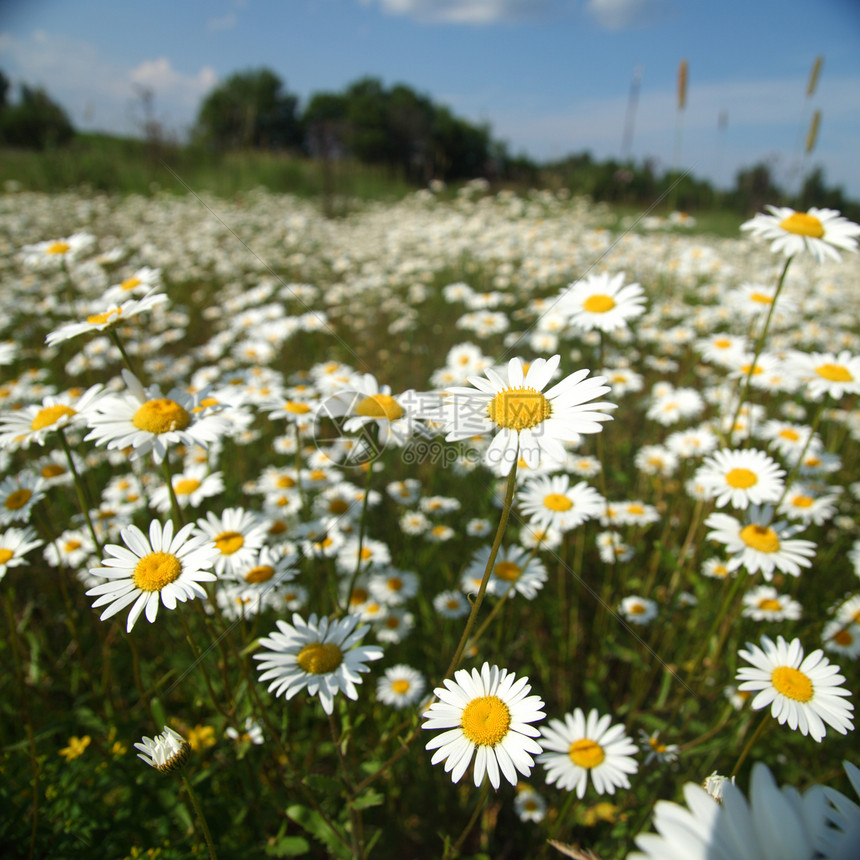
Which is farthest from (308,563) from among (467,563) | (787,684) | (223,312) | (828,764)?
(223,312)

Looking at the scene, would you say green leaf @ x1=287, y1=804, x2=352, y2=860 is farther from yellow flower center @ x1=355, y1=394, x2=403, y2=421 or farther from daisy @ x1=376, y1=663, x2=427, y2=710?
yellow flower center @ x1=355, y1=394, x2=403, y2=421

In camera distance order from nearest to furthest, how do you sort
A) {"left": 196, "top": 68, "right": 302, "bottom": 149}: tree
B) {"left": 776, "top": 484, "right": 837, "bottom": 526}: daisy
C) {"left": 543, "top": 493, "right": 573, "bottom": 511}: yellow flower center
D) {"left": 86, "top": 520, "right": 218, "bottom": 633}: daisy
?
{"left": 86, "top": 520, "right": 218, "bottom": 633}: daisy < {"left": 543, "top": 493, "right": 573, "bottom": 511}: yellow flower center < {"left": 776, "top": 484, "right": 837, "bottom": 526}: daisy < {"left": 196, "top": 68, "right": 302, "bottom": 149}: tree

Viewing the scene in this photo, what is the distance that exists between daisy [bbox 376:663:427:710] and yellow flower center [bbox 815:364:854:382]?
204 centimetres

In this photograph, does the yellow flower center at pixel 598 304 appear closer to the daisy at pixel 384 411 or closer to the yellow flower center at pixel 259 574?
the daisy at pixel 384 411

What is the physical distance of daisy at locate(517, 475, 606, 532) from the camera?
6.44 feet

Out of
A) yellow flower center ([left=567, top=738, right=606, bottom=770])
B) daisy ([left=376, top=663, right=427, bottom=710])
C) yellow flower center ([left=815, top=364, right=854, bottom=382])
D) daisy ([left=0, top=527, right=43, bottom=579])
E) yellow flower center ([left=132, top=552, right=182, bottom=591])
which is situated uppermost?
yellow flower center ([left=815, top=364, right=854, bottom=382])

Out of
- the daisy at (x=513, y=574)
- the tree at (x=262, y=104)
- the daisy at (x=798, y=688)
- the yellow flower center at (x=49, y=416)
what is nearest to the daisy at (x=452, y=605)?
the daisy at (x=513, y=574)

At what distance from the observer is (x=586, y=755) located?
1482mm

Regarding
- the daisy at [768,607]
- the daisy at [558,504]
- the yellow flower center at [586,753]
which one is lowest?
the daisy at [768,607]

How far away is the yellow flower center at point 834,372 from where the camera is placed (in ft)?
6.49

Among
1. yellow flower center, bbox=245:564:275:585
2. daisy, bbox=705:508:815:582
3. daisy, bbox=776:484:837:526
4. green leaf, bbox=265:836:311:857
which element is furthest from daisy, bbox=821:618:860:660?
yellow flower center, bbox=245:564:275:585

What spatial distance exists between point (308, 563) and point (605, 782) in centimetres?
156

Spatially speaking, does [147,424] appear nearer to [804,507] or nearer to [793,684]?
[793,684]

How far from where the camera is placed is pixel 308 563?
2.49 metres
